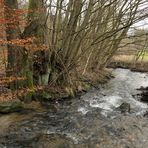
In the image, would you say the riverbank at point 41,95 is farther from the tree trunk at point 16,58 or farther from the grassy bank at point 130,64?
the grassy bank at point 130,64

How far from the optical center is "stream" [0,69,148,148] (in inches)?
373

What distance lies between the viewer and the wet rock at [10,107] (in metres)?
12.1

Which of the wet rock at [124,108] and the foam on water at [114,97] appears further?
the foam on water at [114,97]

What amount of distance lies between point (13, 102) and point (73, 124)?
10.2ft

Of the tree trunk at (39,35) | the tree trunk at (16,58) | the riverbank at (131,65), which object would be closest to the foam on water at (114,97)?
the tree trunk at (39,35)

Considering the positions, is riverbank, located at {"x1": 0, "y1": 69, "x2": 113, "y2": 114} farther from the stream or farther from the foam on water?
the foam on water

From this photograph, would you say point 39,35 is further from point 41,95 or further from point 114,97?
point 114,97

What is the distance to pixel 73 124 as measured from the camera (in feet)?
37.7

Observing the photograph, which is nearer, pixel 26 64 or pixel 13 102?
pixel 13 102

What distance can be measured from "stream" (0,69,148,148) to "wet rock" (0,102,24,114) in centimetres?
33

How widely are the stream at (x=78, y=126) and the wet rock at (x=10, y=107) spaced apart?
0.33m

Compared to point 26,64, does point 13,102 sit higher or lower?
lower

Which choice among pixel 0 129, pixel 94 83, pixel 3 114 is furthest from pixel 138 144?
pixel 94 83

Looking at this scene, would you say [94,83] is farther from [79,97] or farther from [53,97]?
[53,97]
